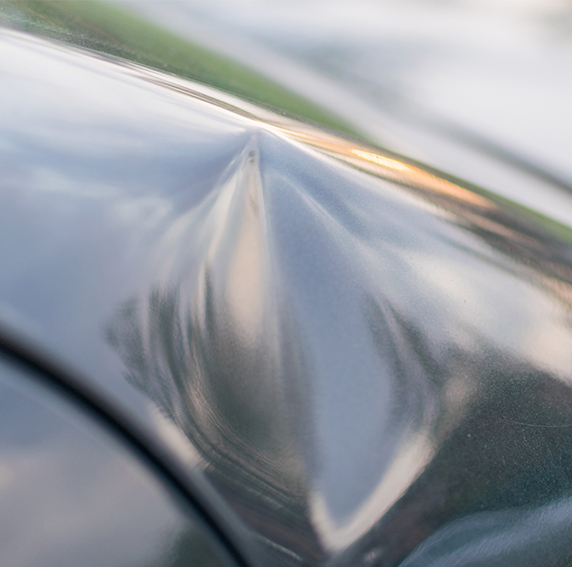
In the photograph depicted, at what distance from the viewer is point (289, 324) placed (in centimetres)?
47

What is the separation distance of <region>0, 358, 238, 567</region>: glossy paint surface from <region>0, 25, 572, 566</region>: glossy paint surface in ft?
0.12

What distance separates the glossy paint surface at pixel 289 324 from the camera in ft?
1.47

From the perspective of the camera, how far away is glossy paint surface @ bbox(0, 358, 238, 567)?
15.4 inches

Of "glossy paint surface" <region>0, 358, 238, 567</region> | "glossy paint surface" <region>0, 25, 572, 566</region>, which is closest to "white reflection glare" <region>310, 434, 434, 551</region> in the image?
"glossy paint surface" <region>0, 25, 572, 566</region>

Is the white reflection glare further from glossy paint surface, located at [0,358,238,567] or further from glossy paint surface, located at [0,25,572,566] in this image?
glossy paint surface, located at [0,358,238,567]

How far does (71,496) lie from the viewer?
0.40 m

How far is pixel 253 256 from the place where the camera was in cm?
48

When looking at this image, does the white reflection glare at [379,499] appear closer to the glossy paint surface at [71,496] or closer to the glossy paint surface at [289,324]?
the glossy paint surface at [289,324]

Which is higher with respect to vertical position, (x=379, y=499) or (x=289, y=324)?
(x=289, y=324)

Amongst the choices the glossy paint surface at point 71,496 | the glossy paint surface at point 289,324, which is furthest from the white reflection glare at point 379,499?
the glossy paint surface at point 71,496

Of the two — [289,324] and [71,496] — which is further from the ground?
[289,324]

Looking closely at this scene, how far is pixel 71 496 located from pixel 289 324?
0.23 meters

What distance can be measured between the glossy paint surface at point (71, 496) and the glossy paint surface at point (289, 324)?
0.12ft

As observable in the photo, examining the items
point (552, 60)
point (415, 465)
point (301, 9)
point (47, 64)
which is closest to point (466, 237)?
point (415, 465)
